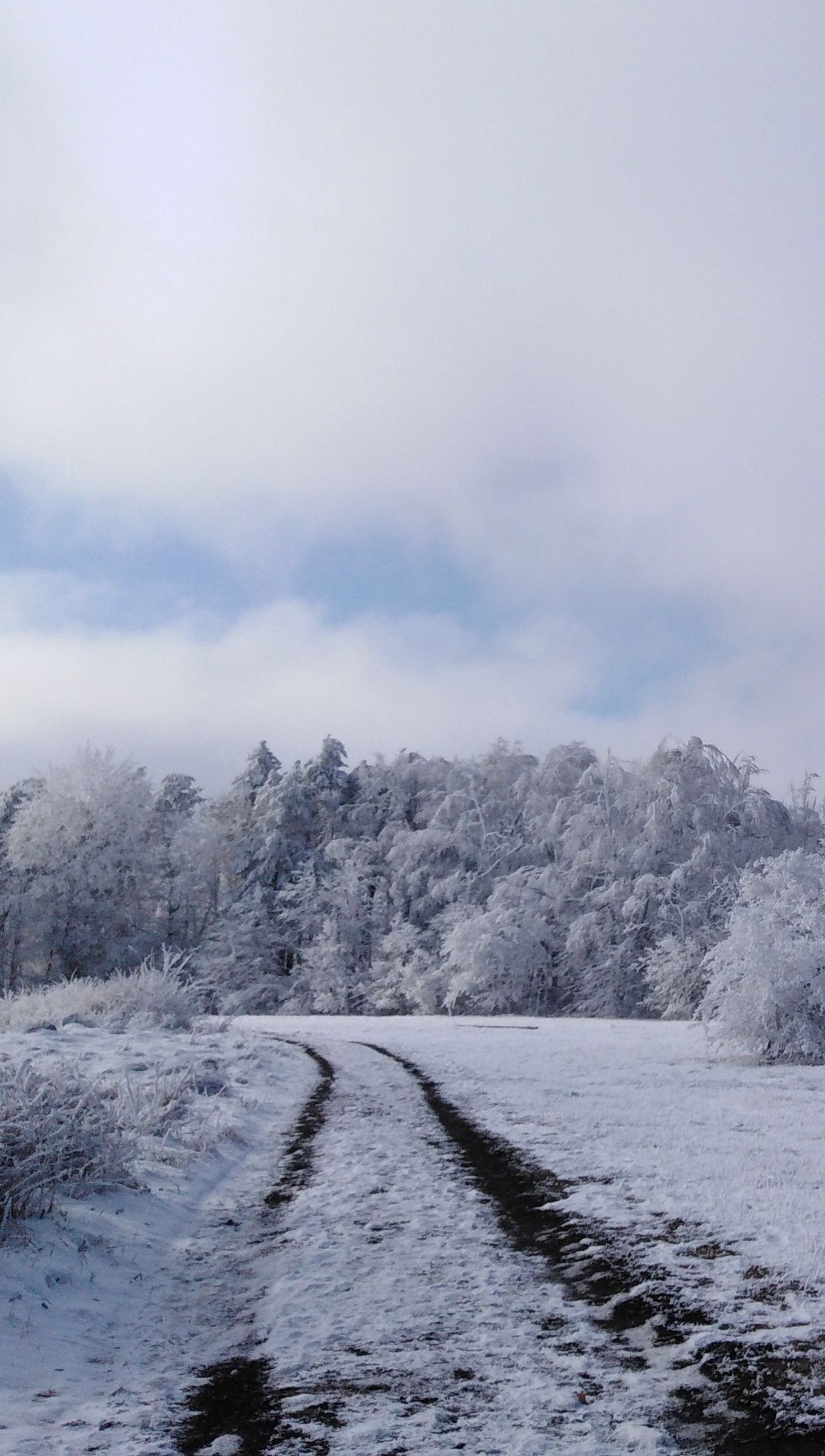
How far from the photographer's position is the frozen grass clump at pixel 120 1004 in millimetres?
22359

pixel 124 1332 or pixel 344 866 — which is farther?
pixel 344 866

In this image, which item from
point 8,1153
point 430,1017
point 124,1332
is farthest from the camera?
point 430,1017

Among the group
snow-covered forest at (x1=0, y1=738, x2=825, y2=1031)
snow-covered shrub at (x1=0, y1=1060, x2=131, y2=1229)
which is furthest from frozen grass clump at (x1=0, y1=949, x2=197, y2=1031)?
snow-covered shrub at (x1=0, y1=1060, x2=131, y2=1229)

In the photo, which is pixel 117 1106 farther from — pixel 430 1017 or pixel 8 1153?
pixel 430 1017

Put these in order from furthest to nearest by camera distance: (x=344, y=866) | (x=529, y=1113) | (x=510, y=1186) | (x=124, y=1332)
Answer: (x=344, y=866) → (x=529, y=1113) → (x=510, y=1186) → (x=124, y=1332)

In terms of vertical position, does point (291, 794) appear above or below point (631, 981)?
above

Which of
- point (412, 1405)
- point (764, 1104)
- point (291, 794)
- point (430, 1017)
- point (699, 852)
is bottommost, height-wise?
point (430, 1017)

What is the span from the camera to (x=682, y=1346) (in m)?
4.11

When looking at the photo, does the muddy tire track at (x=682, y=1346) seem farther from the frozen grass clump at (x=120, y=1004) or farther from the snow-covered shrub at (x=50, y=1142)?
the frozen grass clump at (x=120, y=1004)

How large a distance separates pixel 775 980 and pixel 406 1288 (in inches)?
584

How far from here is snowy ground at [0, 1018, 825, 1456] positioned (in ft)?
11.8

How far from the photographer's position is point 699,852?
4159 cm

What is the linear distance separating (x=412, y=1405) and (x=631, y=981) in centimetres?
4112

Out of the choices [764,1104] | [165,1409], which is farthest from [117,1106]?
[764,1104]
